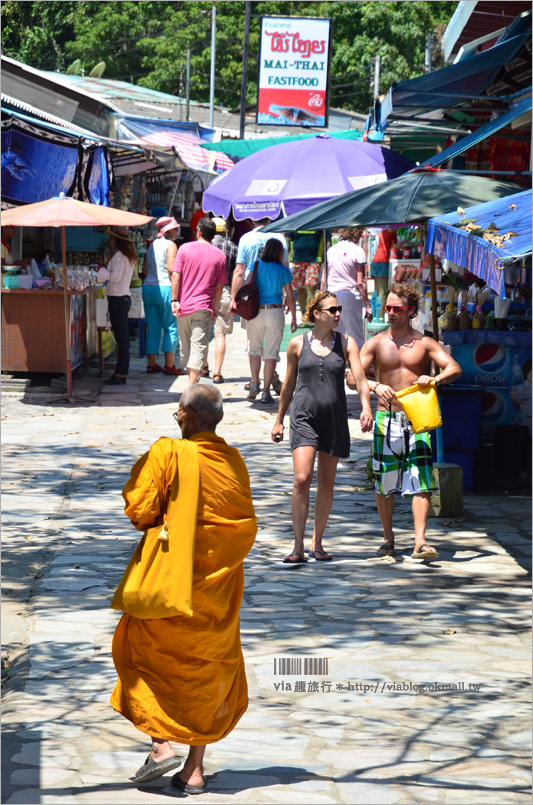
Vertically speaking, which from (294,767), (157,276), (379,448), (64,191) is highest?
(64,191)

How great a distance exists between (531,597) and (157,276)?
987 cm

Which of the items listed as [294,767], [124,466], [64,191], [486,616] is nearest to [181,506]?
[294,767]

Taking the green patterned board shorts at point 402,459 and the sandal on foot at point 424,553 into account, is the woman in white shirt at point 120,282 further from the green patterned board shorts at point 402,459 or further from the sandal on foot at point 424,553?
the sandal on foot at point 424,553

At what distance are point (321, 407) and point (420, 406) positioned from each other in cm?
73

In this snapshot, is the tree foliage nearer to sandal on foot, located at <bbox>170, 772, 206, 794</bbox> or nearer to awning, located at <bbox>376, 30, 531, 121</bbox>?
awning, located at <bbox>376, 30, 531, 121</bbox>

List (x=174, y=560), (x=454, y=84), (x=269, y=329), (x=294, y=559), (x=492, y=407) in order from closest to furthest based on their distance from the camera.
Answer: (x=174, y=560) → (x=294, y=559) → (x=492, y=407) → (x=454, y=84) → (x=269, y=329)

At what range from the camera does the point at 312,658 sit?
5934 millimetres

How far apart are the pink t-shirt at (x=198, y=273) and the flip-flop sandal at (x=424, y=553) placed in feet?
21.8

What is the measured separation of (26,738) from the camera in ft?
15.9

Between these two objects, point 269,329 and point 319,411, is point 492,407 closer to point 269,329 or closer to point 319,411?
point 319,411

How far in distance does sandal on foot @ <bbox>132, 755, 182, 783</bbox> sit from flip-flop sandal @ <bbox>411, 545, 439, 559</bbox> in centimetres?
369

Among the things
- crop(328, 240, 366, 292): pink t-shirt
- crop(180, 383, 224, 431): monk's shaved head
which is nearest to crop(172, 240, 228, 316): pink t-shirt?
crop(328, 240, 366, 292): pink t-shirt

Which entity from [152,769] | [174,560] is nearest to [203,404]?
[174,560]

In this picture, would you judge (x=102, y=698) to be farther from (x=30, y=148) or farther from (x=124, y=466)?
(x=30, y=148)
